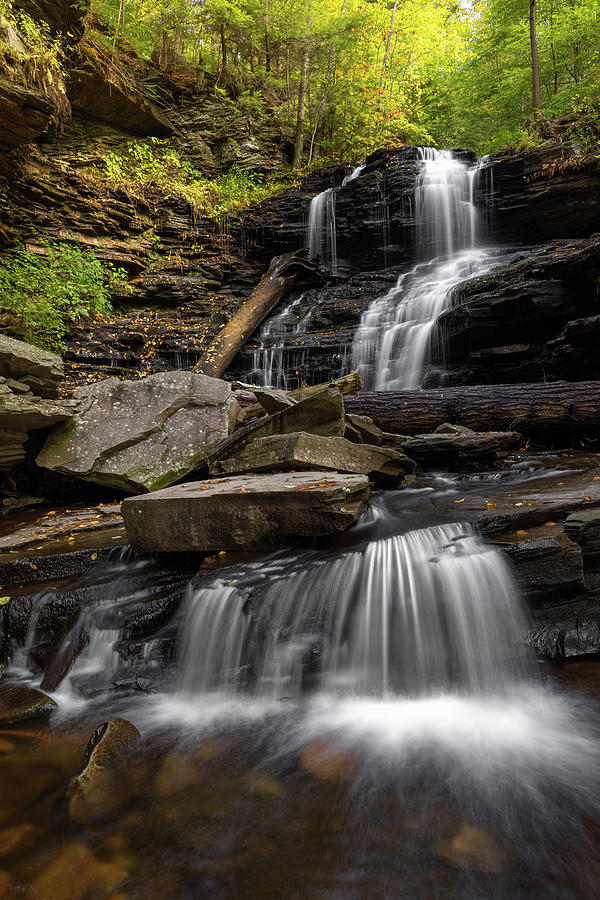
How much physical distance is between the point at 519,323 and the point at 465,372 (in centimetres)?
136

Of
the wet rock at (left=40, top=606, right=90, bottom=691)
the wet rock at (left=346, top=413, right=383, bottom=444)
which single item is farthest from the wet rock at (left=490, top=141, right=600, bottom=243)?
the wet rock at (left=40, top=606, right=90, bottom=691)

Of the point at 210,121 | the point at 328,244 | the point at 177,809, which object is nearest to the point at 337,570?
the point at 177,809

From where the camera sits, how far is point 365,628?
3.23 metres

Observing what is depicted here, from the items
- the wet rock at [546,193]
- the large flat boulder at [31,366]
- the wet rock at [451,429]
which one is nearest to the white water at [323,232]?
the wet rock at [546,193]

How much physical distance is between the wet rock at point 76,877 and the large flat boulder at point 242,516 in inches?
86.5

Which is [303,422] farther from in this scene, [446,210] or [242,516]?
[446,210]

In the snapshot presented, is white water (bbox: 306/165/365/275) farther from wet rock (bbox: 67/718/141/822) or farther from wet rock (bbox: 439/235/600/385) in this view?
wet rock (bbox: 67/718/141/822)

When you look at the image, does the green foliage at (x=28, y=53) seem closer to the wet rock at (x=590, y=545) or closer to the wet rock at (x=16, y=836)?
the wet rock at (x=16, y=836)

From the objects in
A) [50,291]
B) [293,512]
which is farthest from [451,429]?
[50,291]

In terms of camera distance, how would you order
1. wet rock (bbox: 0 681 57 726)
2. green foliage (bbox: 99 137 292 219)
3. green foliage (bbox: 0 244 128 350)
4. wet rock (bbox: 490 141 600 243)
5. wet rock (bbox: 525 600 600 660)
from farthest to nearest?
green foliage (bbox: 99 137 292 219)
wet rock (bbox: 490 141 600 243)
green foliage (bbox: 0 244 128 350)
wet rock (bbox: 525 600 600 660)
wet rock (bbox: 0 681 57 726)

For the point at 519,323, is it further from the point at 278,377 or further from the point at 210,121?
the point at 210,121

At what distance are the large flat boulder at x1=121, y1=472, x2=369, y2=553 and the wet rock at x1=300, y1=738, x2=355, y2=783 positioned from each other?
1.56 m

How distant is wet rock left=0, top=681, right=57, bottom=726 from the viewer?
2.74 meters

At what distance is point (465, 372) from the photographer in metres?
9.30
